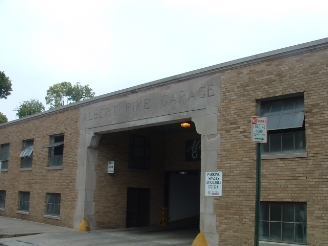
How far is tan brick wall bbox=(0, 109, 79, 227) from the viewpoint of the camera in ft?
62.3

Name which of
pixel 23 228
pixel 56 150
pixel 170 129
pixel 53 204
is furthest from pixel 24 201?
pixel 170 129

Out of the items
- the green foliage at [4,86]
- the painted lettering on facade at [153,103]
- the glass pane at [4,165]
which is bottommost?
the glass pane at [4,165]

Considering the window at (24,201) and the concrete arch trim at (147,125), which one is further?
the window at (24,201)

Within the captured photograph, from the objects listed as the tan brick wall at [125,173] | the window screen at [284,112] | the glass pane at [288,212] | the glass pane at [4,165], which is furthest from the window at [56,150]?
the glass pane at [288,212]

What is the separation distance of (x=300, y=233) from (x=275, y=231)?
700 millimetres

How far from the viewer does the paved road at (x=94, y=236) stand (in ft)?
48.4

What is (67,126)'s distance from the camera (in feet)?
64.7

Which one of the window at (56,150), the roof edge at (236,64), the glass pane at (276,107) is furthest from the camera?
the window at (56,150)

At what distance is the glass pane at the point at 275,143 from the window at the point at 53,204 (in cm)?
1105

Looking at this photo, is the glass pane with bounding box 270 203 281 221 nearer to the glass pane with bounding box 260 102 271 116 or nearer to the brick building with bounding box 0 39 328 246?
the brick building with bounding box 0 39 328 246

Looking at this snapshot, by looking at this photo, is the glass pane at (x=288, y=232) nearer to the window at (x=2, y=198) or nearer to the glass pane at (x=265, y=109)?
the glass pane at (x=265, y=109)

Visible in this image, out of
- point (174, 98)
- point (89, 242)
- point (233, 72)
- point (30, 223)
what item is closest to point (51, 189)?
point (30, 223)

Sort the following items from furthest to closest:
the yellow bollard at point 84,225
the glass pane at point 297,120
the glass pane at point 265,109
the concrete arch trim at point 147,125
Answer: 1. the yellow bollard at point 84,225
2. the concrete arch trim at point 147,125
3. the glass pane at point 265,109
4. the glass pane at point 297,120

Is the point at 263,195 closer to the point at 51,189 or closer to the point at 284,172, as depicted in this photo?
the point at 284,172
